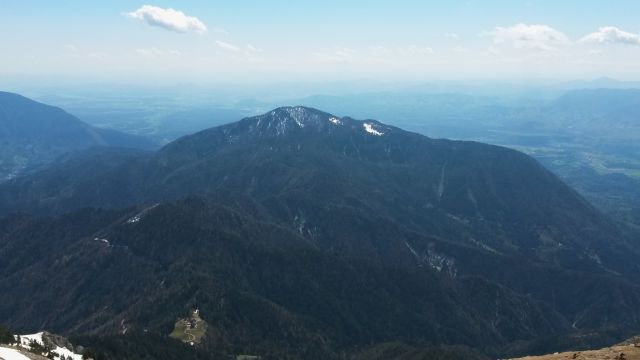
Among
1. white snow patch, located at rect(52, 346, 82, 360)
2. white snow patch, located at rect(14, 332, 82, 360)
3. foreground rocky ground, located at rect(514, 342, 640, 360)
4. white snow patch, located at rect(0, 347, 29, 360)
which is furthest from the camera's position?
white snow patch, located at rect(52, 346, 82, 360)

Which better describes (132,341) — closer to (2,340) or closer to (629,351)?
(2,340)

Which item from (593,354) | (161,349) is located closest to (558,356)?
(593,354)

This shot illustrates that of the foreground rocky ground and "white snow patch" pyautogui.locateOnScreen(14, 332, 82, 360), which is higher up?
the foreground rocky ground

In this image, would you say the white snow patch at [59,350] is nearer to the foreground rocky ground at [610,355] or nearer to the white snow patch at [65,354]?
the white snow patch at [65,354]

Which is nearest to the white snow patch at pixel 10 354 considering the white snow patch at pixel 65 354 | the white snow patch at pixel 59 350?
the white snow patch at pixel 59 350

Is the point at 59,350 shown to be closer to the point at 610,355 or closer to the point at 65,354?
the point at 65,354

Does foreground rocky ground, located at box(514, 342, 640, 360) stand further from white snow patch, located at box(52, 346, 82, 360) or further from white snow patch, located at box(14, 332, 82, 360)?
white snow patch, located at box(14, 332, 82, 360)

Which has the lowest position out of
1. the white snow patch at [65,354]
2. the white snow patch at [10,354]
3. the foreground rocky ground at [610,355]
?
the white snow patch at [65,354]

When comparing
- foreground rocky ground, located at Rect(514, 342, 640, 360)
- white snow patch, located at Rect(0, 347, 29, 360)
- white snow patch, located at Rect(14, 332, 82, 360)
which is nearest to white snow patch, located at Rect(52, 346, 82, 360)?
white snow patch, located at Rect(14, 332, 82, 360)
